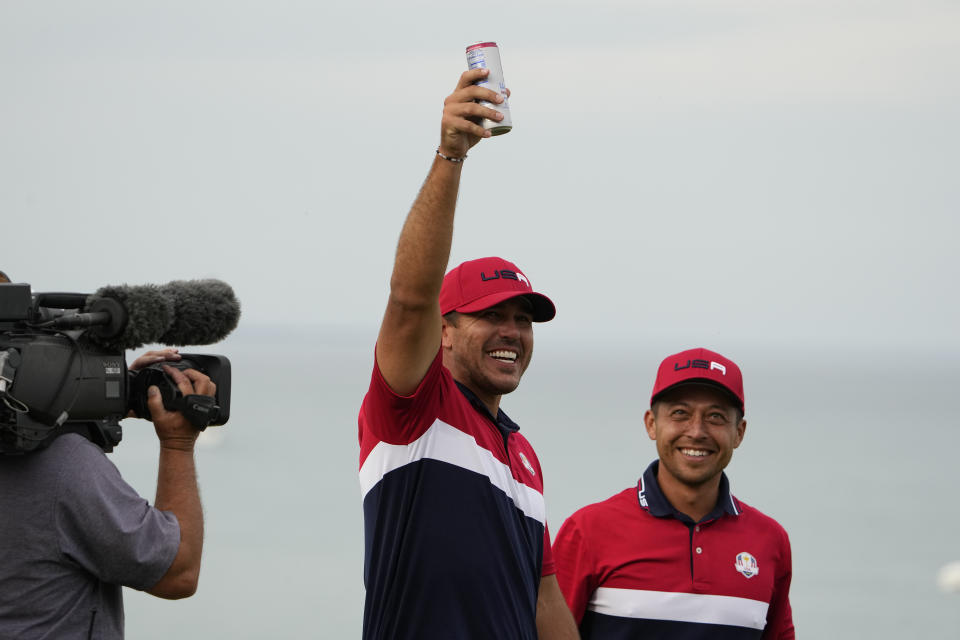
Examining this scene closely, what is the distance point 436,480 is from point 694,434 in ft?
2.75

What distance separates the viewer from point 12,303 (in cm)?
203

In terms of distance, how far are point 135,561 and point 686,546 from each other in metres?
1.23

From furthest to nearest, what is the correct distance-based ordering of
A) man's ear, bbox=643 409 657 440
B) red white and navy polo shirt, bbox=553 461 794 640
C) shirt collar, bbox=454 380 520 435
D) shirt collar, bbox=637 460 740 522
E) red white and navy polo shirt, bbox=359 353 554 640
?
man's ear, bbox=643 409 657 440, shirt collar, bbox=637 460 740 522, red white and navy polo shirt, bbox=553 461 794 640, shirt collar, bbox=454 380 520 435, red white and navy polo shirt, bbox=359 353 554 640

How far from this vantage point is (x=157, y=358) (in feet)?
7.48

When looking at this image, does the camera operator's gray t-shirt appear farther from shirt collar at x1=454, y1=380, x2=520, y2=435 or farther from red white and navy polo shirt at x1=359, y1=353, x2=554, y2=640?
shirt collar at x1=454, y1=380, x2=520, y2=435

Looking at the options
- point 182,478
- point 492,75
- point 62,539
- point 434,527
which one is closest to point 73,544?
point 62,539

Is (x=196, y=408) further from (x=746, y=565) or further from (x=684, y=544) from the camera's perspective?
(x=746, y=565)

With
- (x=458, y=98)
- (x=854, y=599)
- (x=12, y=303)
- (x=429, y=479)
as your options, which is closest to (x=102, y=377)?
(x=12, y=303)

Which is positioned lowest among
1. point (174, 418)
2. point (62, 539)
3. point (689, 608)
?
point (689, 608)

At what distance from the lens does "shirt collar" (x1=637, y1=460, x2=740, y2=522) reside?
279 centimetres

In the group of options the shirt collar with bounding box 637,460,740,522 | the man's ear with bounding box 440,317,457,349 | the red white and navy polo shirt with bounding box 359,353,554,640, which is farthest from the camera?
the shirt collar with bounding box 637,460,740,522

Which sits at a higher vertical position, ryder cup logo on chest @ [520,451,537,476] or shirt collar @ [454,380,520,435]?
shirt collar @ [454,380,520,435]

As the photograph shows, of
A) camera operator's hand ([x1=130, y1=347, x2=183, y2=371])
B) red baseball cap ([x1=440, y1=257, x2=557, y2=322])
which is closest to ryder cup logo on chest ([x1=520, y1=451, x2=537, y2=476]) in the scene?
red baseball cap ([x1=440, y1=257, x2=557, y2=322])

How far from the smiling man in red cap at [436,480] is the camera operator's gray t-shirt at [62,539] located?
410 millimetres
